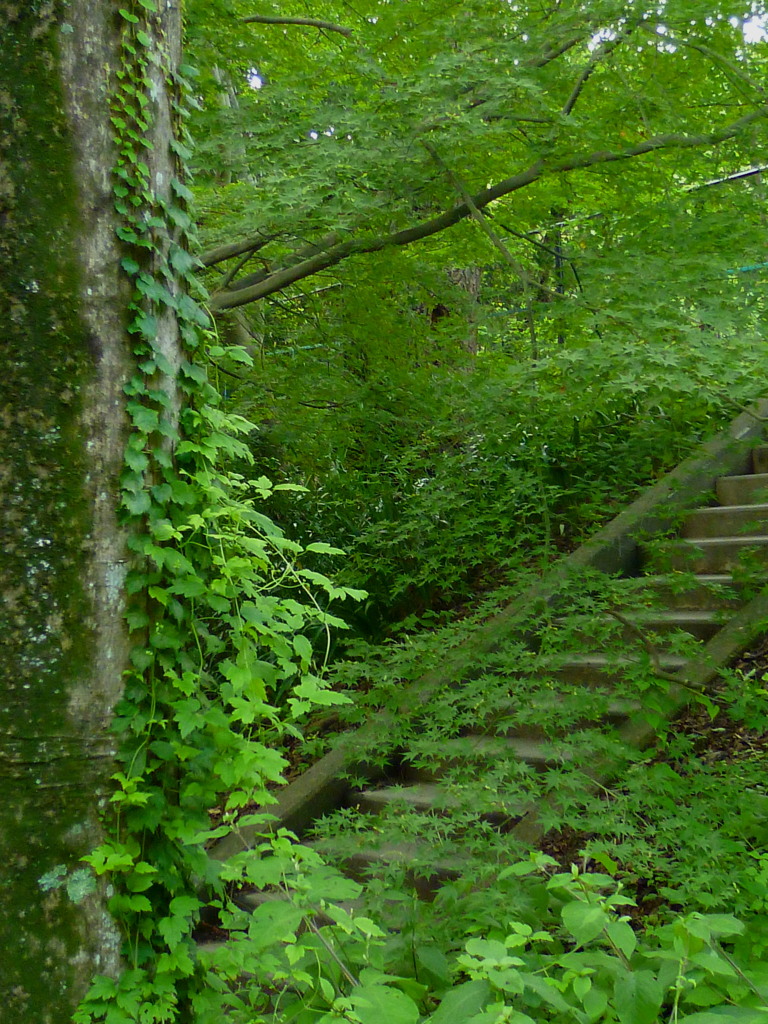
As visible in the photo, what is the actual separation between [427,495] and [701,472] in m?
2.00

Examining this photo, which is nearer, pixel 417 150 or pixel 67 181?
pixel 67 181

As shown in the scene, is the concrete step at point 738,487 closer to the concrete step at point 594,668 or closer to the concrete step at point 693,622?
the concrete step at point 693,622

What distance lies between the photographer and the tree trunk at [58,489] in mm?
2125

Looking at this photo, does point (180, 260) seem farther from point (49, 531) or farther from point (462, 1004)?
point (462, 1004)

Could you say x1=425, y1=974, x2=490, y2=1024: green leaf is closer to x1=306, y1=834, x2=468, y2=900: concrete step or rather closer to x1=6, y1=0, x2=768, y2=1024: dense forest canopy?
x1=6, y1=0, x2=768, y2=1024: dense forest canopy

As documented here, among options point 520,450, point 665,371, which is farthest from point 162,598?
point 520,450

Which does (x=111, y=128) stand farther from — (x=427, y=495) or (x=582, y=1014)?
(x=427, y=495)

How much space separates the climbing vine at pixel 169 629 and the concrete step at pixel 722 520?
13.9 feet

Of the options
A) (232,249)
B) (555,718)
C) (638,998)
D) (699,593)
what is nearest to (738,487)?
(699,593)

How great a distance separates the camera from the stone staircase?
3627 millimetres

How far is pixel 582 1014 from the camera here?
2.02m

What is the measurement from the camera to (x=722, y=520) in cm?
608

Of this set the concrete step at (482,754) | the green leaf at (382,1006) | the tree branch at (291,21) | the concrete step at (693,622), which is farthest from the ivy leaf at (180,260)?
the tree branch at (291,21)

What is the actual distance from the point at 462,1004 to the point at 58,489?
1.56 m
